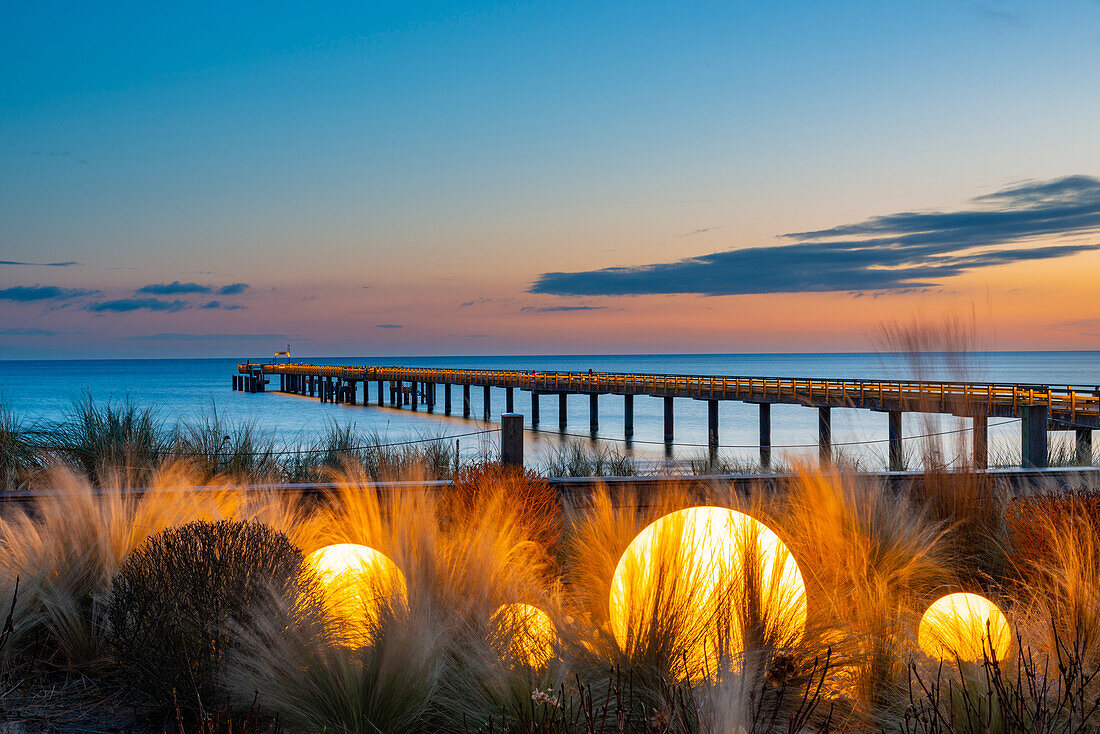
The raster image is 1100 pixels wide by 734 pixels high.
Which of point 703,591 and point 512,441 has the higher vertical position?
point 512,441

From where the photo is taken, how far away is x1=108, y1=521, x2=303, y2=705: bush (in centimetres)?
371

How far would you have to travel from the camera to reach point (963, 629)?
407cm

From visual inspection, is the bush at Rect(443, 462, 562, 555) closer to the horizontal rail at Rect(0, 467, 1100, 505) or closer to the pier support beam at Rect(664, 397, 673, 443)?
the horizontal rail at Rect(0, 467, 1100, 505)

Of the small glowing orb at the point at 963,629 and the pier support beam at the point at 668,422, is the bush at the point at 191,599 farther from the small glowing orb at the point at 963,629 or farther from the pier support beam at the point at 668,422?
the pier support beam at the point at 668,422

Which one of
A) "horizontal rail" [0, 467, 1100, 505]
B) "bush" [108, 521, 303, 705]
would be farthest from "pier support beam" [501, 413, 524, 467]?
"bush" [108, 521, 303, 705]

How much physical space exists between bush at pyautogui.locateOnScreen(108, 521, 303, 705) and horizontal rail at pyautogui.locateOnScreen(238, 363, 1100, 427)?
19.1 ft

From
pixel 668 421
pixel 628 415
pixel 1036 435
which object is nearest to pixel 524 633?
pixel 1036 435

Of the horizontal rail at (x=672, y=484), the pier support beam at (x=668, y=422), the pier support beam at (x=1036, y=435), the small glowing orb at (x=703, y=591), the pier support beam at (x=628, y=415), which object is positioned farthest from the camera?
the pier support beam at (x=628, y=415)

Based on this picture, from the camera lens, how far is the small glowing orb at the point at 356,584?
3846 millimetres

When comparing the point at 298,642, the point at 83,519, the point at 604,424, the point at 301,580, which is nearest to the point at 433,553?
the point at 301,580

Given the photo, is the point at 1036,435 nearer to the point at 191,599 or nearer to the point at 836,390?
the point at 191,599

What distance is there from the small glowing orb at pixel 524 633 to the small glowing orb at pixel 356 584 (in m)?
0.51

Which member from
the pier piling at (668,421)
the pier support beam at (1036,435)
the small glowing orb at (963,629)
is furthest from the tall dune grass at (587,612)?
the pier piling at (668,421)

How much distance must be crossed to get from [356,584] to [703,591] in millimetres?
1891
